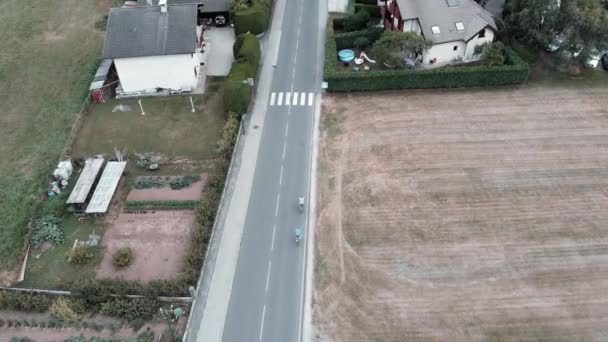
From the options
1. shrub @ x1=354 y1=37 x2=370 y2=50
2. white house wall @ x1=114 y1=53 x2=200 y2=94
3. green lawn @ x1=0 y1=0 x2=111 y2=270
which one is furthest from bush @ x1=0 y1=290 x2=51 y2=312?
shrub @ x1=354 y1=37 x2=370 y2=50

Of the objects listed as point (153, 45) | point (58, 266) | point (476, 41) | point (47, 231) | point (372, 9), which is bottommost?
point (58, 266)

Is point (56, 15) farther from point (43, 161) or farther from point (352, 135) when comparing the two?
point (352, 135)

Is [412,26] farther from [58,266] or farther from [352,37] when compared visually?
[58,266]

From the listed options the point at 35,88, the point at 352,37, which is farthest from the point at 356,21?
the point at 35,88

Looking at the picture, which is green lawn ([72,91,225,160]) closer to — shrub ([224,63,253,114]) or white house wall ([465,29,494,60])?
shrub ([224,63,253,114])

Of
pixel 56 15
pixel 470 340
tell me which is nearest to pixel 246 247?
pixel 470 340

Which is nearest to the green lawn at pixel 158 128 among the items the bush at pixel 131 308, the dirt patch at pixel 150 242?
the dirt patch at pixel 150 242

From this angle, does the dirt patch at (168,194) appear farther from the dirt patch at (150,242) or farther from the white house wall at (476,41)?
the white house wall at (476,41)
